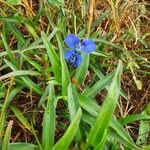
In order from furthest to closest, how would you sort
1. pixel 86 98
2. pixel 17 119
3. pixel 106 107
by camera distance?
pixel 17 119 < pixel 86 98 < pixel 106 107

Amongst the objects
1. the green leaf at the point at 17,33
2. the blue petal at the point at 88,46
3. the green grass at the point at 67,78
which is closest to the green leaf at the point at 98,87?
the green grass at the point at 67,78

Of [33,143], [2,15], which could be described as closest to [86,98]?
→ [33,143]

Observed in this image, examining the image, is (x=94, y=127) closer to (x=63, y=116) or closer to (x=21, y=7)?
(x=63, y=116)

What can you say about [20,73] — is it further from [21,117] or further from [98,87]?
[98,87]

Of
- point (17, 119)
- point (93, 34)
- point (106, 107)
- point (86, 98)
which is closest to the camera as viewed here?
point (106, 107)

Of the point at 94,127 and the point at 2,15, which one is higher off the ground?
the point at 2,15

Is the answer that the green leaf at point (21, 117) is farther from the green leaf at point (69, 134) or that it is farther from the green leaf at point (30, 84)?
the green leaf at point (69, 134)

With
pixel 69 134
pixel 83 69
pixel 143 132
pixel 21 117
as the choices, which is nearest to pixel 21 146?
pixel 21 117
